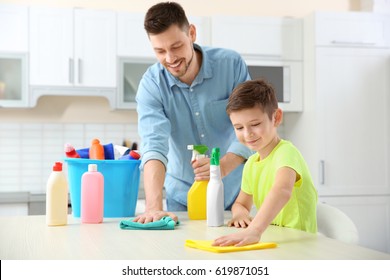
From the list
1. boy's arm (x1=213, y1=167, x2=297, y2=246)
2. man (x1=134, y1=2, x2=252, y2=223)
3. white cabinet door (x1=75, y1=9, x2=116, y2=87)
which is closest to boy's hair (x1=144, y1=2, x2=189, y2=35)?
man (x1=134, y1=2, x2=252, y2=223)

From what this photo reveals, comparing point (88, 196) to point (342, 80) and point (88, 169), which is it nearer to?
point (88, 169)

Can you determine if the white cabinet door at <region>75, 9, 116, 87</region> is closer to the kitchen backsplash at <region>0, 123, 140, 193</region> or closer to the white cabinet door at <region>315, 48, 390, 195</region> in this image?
the kitchen backsplash at <region>0, 123, 140, 193</region>

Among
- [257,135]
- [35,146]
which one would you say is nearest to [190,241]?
[257,135]

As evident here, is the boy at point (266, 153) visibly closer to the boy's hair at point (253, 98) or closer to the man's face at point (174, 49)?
the boy's hair at point (253, 98)

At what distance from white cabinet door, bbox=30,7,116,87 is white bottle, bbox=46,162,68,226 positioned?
1.96 metres

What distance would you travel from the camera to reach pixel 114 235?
1.26 m

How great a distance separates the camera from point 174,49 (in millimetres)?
1649

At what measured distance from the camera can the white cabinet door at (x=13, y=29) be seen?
10.6ft

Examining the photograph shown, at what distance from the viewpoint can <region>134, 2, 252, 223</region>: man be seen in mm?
1631

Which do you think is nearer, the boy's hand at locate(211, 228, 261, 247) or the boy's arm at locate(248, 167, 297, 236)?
the boy's hand at locate(211, 228, 261, 247)

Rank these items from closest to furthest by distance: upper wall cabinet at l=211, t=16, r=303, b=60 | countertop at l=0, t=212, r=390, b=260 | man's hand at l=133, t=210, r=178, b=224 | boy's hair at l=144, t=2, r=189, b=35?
countertop at l=0, t=212, r=390, b=260 < man's hand at l=133, t=210, r=178, b=224 < boy's hair at l=144, t=2, r=189, b=35 < upper wall cabinet at l=211, t=16, r=303, b=60

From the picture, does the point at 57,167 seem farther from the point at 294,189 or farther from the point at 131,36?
the point at 131,36

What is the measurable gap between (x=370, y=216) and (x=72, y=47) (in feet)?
6.52
